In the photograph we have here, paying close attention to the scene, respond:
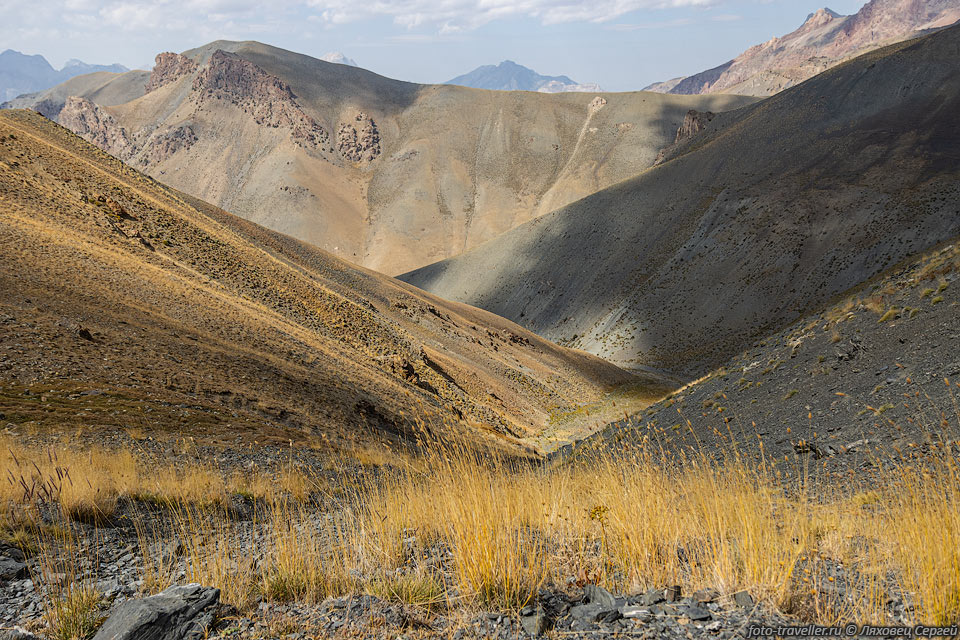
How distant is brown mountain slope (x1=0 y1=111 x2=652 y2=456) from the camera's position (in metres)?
10.8

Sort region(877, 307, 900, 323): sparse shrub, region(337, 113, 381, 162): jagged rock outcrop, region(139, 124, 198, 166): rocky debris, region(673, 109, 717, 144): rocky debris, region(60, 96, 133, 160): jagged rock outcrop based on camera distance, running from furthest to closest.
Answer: region(60, 96, 133, 160): jagged rock outcrop → region(337, 113, 381, 162): jagged rock outcrop → region(139, 124, 198, 166): rocky debris → region(673, 109, 717, 144): rocky debris → region(877, 307, 900, 323): sparse shrub

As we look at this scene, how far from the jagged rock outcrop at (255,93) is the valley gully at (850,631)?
15780cm

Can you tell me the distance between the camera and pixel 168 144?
145500mm

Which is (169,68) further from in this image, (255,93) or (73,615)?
(73,615)

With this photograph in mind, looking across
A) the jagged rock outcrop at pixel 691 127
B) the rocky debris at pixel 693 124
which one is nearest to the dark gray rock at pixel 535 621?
the jagged rock outcrop at pixel 691 127

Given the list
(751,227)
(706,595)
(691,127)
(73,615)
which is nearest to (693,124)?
(691,127)

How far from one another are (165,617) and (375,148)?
159 meters

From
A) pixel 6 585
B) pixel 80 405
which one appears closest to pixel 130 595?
pixel 6 585

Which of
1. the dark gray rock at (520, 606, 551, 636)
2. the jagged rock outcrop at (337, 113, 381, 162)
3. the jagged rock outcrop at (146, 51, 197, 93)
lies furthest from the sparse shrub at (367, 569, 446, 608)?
the jagged rock outcrop at (146, 51, 197, 93)

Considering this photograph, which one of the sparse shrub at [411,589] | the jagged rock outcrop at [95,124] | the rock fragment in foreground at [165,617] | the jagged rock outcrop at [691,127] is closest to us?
the rock fragment in foreground at [165,617]

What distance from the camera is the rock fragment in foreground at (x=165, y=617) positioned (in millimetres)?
3098

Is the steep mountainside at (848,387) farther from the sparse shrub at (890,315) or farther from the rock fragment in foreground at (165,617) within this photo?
the rock fragment in foreground at (165,617)

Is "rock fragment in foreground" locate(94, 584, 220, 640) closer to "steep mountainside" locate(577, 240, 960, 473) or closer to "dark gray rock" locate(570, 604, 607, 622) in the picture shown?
"dark gray rock" locate(570, 604, 607, 622)

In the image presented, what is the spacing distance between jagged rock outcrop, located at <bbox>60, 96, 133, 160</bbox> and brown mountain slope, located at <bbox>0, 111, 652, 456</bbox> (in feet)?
504
